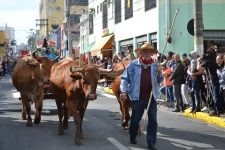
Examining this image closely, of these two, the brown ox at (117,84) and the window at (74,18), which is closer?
the brown ox at (117,84)

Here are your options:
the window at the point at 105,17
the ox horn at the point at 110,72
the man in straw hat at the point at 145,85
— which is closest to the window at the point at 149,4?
the window at the point at 105,17

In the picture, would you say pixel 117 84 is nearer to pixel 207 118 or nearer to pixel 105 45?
pixel 207 118

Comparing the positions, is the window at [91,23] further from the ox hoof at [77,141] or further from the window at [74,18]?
the ox hoof at [77,141]

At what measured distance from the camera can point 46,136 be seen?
1119 cm

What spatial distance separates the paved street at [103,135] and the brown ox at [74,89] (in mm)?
486

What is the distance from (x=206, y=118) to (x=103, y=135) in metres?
4.64

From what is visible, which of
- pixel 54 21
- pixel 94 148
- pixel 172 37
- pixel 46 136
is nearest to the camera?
pixel 94 148

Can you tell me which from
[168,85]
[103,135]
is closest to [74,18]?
[168,85]

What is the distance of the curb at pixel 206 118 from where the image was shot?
45.6ft

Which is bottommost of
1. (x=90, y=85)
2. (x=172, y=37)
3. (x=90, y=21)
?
(x=90, y=85)

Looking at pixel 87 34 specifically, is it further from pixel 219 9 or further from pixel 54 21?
pixel 54 21

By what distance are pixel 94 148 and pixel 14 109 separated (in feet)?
26.4

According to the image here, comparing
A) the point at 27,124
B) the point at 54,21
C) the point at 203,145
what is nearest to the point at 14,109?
the point at 27,124

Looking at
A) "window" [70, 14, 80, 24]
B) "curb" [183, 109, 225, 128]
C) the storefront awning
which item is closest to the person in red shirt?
"curb" [183, 109, 225, 128]
